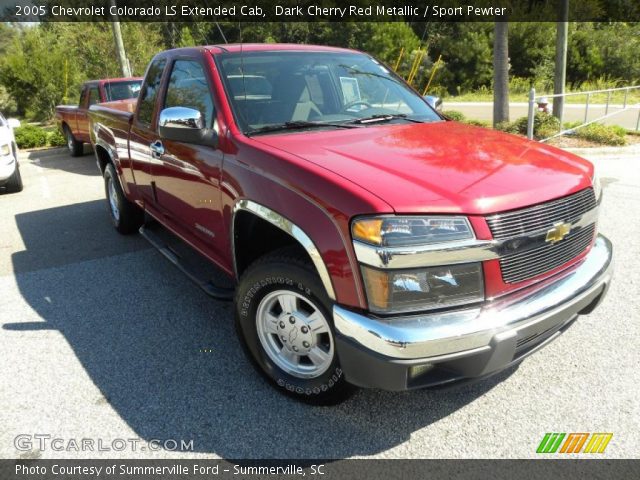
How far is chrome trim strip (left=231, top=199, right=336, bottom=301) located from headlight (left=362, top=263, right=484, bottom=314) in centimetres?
21

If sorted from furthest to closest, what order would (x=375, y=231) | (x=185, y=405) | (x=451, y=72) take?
1. (x=451, y=72)
2. (x=185, y=405)
3. (x=375, y=231)

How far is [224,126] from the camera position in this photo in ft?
9.93

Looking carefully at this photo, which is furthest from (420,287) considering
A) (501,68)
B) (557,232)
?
(501,68)

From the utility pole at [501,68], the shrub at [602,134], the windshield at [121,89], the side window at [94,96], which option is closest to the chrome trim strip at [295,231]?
the windshield at [121,89]

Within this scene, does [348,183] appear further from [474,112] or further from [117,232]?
[474,112]

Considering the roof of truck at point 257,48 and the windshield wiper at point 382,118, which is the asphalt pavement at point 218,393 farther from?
the roof of truck at point 257,48

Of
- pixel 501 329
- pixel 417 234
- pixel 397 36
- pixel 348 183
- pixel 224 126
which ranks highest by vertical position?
pixel 397 36

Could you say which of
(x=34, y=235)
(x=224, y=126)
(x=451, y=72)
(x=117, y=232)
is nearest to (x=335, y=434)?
(x=224, y=126)

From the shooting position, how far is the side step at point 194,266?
329 centimetres

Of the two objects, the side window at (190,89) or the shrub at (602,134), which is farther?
the shrub at (602,134)

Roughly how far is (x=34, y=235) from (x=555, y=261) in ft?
18.8

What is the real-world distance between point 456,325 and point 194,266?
284 centimetres

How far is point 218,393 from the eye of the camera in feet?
9.50

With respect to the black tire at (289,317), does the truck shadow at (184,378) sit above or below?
below
